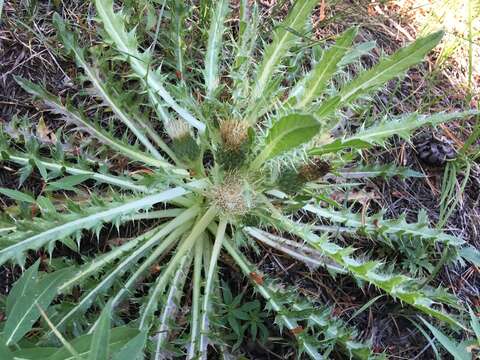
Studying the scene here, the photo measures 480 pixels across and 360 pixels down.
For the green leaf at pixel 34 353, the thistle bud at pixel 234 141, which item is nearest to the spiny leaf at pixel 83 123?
the thistle bud at pixel 234 141

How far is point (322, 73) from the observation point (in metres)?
2.11

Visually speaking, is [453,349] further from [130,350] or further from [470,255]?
[130,350]

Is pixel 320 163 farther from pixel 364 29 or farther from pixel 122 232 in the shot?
pixel 364 29

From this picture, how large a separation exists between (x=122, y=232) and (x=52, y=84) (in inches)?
29.0

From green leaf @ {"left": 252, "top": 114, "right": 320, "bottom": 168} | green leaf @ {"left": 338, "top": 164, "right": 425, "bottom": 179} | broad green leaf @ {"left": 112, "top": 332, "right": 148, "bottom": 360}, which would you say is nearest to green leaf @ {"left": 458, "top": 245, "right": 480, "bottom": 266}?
green leaf @ {"left": 338, "top": 164, "right": 425, "bottom": 179}

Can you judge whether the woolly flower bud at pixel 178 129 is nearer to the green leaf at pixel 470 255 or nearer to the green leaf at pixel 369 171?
the green leaf at pixel 369 171

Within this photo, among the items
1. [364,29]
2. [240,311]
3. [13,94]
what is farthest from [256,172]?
[364,29]

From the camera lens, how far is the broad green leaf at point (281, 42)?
2.26 metres

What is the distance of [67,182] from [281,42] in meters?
1.02

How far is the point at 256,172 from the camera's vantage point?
215cm

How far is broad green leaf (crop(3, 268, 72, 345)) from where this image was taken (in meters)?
1.52

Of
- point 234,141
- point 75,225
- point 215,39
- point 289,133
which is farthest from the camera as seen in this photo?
point 215,39

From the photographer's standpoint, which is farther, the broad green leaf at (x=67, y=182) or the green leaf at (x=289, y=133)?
the broad green leaf at (x=67, y=182)

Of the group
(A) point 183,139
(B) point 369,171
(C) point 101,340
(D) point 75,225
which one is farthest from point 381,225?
(C) point 101,340
